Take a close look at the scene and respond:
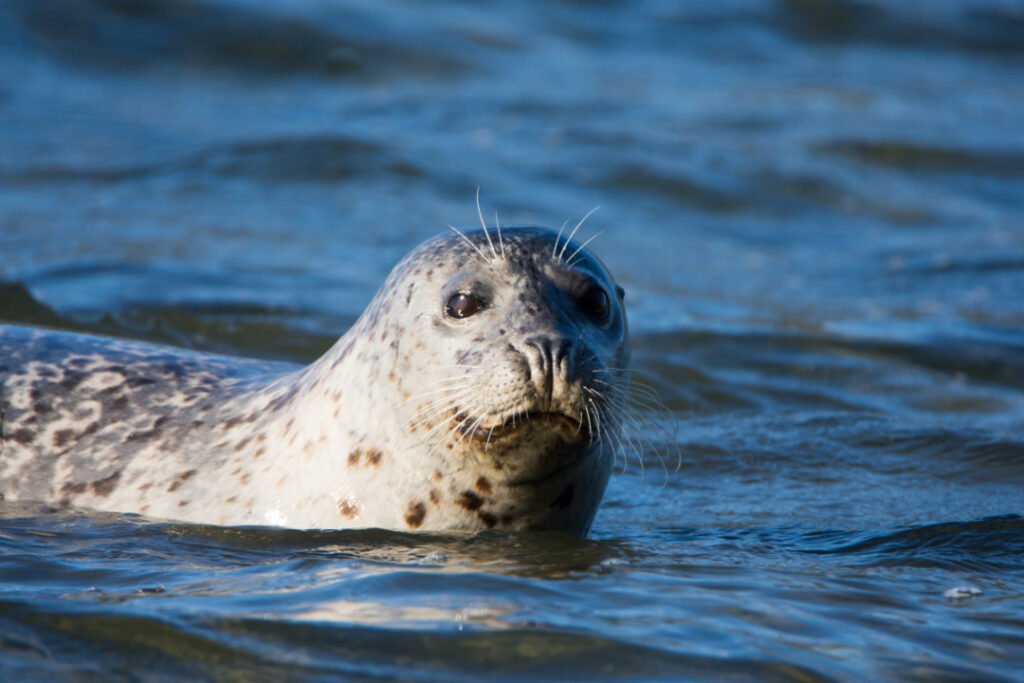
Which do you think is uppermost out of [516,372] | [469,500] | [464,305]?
[464,305]

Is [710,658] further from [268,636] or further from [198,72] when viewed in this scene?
[198,72]

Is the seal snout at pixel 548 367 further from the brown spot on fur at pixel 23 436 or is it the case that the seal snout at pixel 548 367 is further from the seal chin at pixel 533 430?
Answer: the brown spot on fur at pixel 23 436

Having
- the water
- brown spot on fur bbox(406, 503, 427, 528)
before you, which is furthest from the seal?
the water

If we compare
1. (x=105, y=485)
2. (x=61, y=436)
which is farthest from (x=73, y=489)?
(x=61, y=436)

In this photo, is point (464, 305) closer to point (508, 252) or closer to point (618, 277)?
point (508, 252)

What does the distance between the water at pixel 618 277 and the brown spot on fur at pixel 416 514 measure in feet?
0.26

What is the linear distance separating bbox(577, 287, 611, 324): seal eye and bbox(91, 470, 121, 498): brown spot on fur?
155cm

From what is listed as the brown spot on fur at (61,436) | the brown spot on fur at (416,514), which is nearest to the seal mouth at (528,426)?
the brown spot on fur at (416,514)

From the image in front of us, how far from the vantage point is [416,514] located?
3918 millimetres

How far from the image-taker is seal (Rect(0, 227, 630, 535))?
12.1 feet

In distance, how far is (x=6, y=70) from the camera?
40.4 ft

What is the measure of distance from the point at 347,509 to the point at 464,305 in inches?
26.5

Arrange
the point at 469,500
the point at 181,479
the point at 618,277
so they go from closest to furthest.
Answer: the point at 469,500
the point at 181,479
the point at 618,277

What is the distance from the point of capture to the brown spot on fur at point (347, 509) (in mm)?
3990
